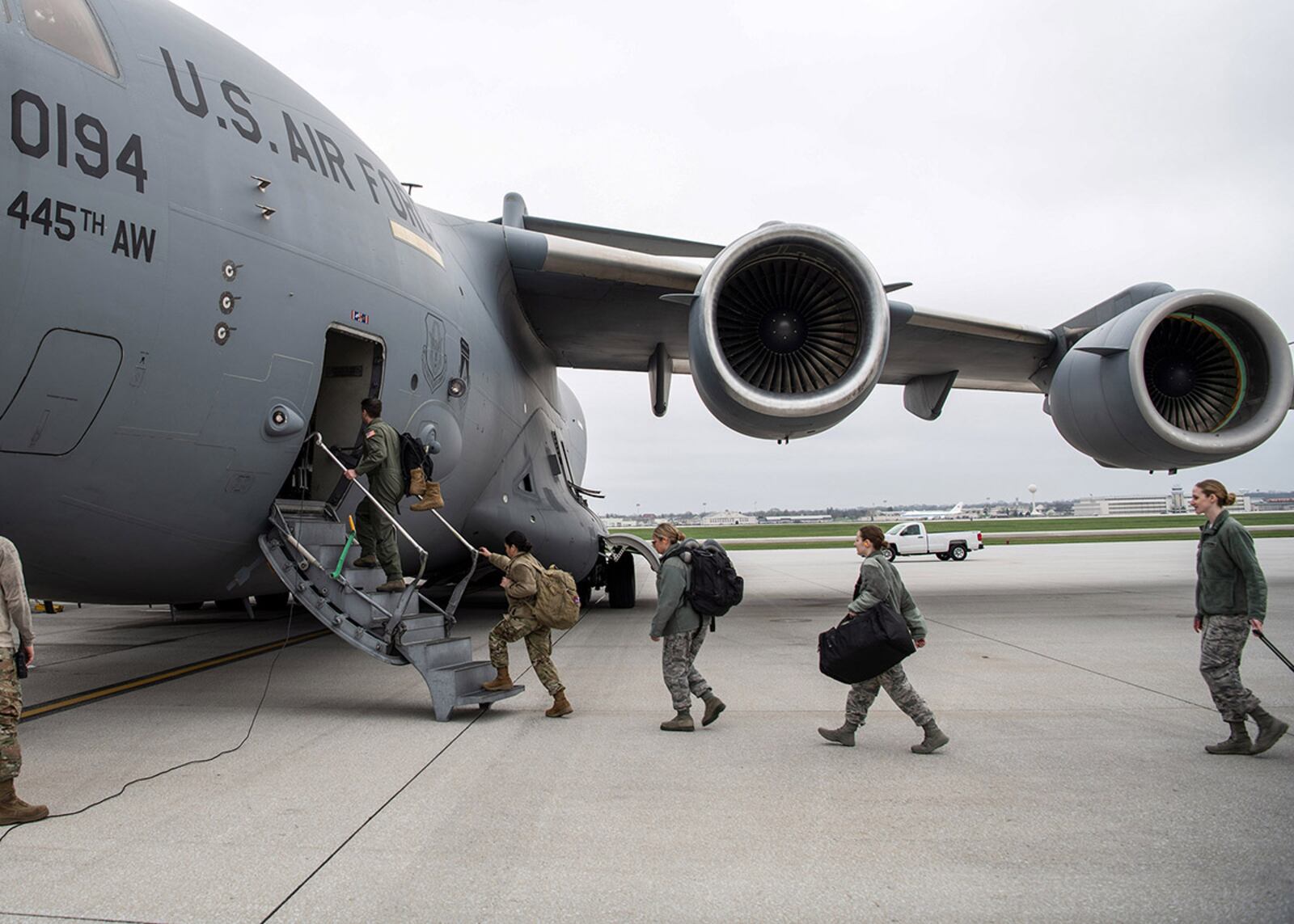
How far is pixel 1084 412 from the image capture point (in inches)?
423

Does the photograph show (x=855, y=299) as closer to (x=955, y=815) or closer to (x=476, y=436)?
(x=476, y=436)

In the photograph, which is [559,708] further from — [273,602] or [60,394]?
[273,602]

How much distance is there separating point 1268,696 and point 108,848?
664 centimetres

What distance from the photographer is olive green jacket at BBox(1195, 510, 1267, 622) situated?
186 inches

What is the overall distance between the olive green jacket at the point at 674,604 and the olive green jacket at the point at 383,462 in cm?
202

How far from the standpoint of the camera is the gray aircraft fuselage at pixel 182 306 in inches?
178

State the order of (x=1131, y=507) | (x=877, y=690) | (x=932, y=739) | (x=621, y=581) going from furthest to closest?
(x=1131, y=507)
(x=621, y=581)
(x=877, y=690)
(x=932, y=739)

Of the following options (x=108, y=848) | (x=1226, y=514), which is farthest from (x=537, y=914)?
(x=1226, y=514)

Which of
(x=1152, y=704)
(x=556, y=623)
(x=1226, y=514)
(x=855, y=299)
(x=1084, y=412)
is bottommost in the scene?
(x=1152, y=704)

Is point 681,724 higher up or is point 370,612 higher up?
point 370,612

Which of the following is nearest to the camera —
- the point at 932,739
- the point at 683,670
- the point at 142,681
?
the point at 932,739

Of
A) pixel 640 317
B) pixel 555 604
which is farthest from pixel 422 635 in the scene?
pixel 640 317

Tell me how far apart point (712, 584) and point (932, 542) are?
29.9m

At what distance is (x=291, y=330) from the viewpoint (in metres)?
5.81
